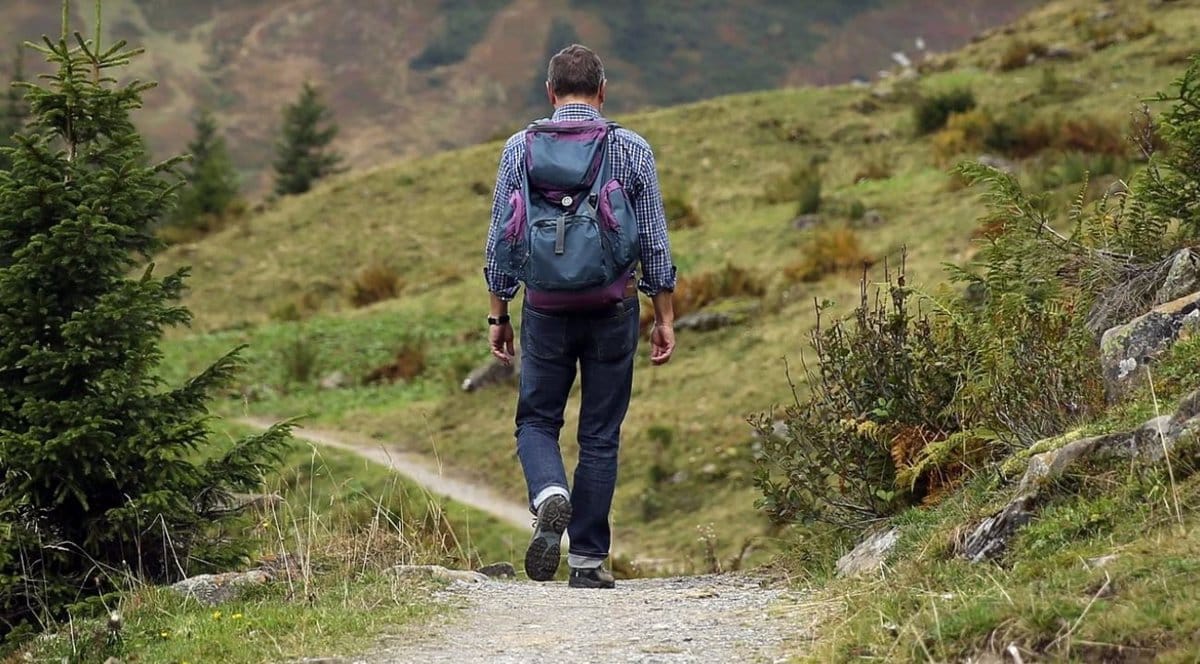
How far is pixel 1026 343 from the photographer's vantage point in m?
6.14

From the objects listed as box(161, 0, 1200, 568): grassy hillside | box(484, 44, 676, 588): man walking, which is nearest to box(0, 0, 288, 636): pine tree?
box(161, 0, 1200, 568): grassy hillside

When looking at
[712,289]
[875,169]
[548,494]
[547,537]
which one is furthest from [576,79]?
[875,169]

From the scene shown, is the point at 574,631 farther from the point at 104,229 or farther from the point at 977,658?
the point at 104,229

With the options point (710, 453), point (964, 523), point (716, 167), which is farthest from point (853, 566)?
point (716, 167)

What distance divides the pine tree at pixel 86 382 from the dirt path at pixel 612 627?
4.85ft

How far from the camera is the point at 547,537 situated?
6090 mm

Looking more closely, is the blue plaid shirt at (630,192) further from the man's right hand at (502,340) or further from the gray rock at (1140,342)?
the gray rock at (1140,342)

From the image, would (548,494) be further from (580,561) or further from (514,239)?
(514,239)

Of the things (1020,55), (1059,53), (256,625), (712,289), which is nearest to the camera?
(256,625)

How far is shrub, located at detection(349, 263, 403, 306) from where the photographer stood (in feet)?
84.3

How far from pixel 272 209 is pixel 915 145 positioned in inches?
616

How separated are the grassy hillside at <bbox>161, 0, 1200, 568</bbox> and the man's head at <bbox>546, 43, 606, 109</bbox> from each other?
2173mm

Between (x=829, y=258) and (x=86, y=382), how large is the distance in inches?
475

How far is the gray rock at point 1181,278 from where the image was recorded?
612 centimetres
